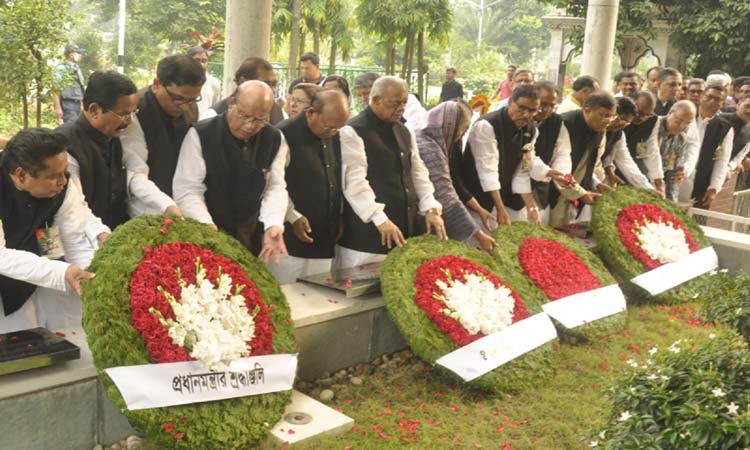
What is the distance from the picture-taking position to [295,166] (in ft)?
17.3

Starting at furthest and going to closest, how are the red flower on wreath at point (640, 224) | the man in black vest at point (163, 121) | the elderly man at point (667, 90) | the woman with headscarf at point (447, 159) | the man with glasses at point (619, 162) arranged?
the elderly man at point (667, 90) < the man with glasses at point (619, 162) < the red flower on wreath at point (640, 224) < the woman with headscarf at point (447, 159) < the man in black vest at point (163, 121)

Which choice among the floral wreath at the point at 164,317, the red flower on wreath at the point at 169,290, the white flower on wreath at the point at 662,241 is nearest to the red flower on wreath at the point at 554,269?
the white flower on wreath at the point at 662,241

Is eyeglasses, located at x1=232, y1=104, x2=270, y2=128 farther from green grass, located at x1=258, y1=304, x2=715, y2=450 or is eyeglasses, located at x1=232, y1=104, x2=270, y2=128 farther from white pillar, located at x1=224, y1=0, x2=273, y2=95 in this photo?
white pillar, located at x1=224, y1=0, x2=273, y2=95

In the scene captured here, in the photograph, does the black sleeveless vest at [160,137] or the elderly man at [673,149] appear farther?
the elderly man at [673,149]

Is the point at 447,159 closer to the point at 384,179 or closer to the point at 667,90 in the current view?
the point at 384,179

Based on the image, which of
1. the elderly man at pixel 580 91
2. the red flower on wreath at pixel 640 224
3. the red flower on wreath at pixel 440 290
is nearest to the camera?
the red flower on wreath at pixel 440 290

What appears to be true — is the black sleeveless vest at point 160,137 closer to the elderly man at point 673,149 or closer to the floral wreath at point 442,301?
the floral wreath at point 442,301

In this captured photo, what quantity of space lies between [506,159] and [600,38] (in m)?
6.42

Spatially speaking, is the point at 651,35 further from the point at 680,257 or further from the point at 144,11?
the point at 144,11

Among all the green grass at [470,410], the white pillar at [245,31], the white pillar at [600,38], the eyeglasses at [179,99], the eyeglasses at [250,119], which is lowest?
the green grass at [470,410]

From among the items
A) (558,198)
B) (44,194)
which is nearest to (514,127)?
(558,198)

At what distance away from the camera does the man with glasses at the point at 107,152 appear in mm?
4121

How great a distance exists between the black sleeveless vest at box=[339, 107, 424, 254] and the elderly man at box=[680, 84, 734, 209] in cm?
444

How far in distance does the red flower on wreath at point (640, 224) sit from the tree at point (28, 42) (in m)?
6.52
